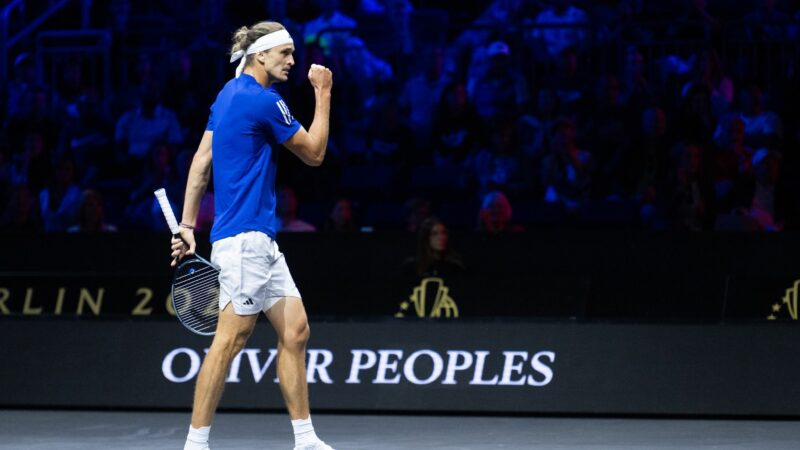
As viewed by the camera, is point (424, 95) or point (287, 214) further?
point (424, 95)

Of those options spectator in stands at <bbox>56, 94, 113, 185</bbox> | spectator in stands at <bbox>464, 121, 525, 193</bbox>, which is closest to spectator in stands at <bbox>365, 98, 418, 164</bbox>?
spectator in stands at <bbox>464, 121, 525, 193</bbox>

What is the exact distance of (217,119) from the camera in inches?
205

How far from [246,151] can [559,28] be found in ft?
24.8

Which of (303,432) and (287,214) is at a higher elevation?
(303,432)

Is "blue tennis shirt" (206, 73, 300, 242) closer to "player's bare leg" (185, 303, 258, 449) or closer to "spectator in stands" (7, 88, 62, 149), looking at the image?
"player's bare leg" (185, 303, 258, 449)

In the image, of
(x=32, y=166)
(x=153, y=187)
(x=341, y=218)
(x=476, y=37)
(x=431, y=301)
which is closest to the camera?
(x=431, y=301)

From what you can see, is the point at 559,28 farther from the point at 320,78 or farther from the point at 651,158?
the point at 320,78

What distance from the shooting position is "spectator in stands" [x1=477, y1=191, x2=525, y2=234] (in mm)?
10289

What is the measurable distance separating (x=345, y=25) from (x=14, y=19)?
13.3ft

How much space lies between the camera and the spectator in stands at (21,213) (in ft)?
37.4

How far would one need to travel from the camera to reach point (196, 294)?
5328mm

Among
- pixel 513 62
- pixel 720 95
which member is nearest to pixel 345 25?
pixel 513 62

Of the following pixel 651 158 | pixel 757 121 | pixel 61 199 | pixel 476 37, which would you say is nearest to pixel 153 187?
pixel 61 199

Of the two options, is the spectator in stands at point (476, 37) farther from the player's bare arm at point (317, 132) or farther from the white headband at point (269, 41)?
the player's bare arm at point (317, 132)
